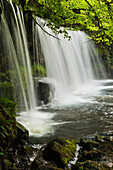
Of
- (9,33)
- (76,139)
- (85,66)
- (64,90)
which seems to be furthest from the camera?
(85,66)

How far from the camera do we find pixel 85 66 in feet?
69.3

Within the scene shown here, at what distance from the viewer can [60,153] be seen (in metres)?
3.99

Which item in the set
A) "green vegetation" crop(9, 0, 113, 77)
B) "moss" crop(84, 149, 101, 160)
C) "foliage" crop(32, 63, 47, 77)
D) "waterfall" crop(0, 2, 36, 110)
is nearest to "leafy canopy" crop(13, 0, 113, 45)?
"green vegetation" crop(9, 0, 113, 77)

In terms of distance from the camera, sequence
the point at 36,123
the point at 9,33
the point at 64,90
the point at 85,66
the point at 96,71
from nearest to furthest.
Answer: the point at 36,123, the point at 9,33, the point at 64,90, the point at 85,66, the point at 96,71

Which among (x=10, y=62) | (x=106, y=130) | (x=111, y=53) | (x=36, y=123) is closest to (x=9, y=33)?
(x=10, y=62)

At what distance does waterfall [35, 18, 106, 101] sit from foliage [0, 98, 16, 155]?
7.16 m

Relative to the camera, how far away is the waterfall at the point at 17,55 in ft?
27.3

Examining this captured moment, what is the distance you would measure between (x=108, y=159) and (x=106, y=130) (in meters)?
1.77

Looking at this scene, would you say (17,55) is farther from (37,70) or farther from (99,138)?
(99,138)

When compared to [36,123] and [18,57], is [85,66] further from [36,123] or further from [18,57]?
[36,123]

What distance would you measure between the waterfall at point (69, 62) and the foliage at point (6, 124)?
716cm

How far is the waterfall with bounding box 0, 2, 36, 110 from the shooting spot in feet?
27.3

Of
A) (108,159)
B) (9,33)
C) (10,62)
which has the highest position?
(9,33)

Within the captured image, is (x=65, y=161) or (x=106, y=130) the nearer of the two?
(x=65, y=161)
